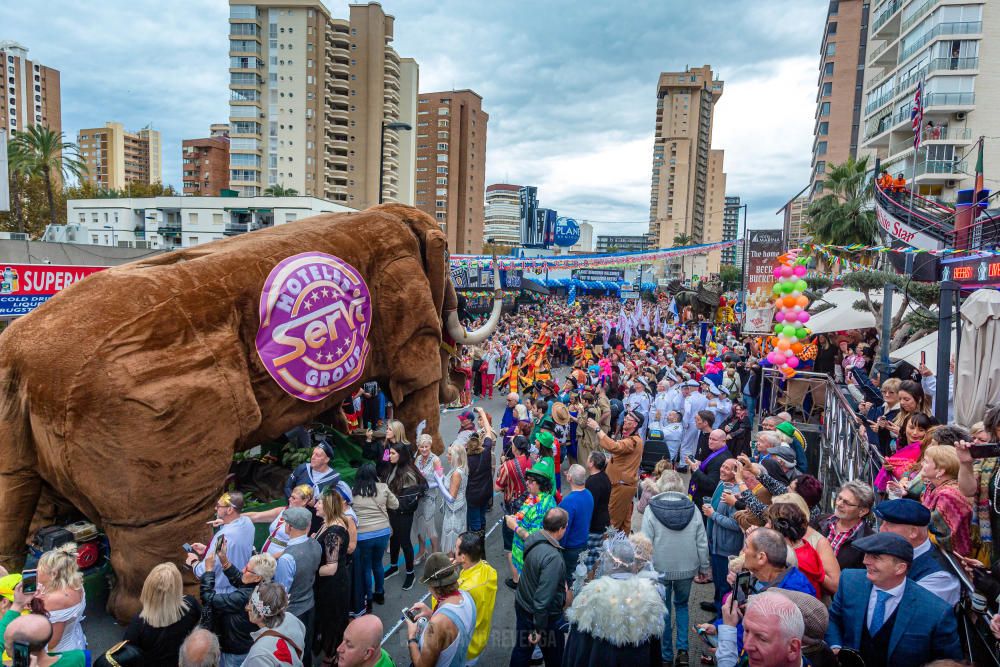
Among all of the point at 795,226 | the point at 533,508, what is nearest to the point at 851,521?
the point at 533,508

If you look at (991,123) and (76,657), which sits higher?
(991,123)

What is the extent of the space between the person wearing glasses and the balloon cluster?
A: 19.8ft

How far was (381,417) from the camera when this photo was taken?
1204 centimetres

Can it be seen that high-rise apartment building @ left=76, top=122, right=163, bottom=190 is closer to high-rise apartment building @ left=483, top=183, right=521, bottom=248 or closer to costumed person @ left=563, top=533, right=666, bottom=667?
high-rise apartment building @ left=483, top=183, right=521, bottom=248

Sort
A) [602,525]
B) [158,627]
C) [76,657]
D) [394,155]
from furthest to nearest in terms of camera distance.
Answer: [394,155]
[602,525]
[158,627]
[76,657]

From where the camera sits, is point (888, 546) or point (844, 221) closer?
point (888, 546)

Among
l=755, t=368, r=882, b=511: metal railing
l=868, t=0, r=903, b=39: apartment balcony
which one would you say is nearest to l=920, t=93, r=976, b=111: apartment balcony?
l=868, t=0, r=903, b=39: apartment balcony

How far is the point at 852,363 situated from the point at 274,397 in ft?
37.2

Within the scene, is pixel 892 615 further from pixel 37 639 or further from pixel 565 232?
pixel 565 232

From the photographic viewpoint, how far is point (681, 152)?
113 m

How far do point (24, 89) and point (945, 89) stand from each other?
123 metres

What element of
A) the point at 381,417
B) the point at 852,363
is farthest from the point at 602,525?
the point at 852,363

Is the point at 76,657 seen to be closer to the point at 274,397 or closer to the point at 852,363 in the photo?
the point at 274,397

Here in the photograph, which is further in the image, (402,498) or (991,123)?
(991,123)
